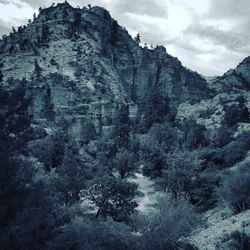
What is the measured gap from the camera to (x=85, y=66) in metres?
99.4

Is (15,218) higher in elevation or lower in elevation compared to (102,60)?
lower

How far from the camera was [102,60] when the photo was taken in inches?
→ 4176

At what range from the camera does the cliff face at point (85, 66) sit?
9138cm

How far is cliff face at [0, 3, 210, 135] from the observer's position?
9138 cm

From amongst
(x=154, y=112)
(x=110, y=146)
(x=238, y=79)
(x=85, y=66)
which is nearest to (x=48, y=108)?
(x=85, y=66)

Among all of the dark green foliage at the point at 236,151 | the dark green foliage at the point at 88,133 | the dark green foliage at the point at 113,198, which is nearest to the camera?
the dark green foliage at the point at 113,198

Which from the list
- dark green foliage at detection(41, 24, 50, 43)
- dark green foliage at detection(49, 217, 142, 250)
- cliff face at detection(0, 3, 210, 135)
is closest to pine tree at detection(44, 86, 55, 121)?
cliff face at detection(0, 3, 210, 135)

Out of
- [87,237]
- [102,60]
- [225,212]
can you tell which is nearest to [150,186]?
[225,212]

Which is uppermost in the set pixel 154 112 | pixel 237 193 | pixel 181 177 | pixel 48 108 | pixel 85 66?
pixel 85 66

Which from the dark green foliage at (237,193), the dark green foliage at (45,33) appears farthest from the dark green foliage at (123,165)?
the dark green foliage at (45,33)

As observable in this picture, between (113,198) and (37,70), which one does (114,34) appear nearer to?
(37,70)

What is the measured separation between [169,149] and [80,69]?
48.8 metres

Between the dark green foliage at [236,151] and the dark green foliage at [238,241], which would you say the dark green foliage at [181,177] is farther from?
the dark green foliage at [238,241]

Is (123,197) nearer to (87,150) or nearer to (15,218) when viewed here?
(15,218)
